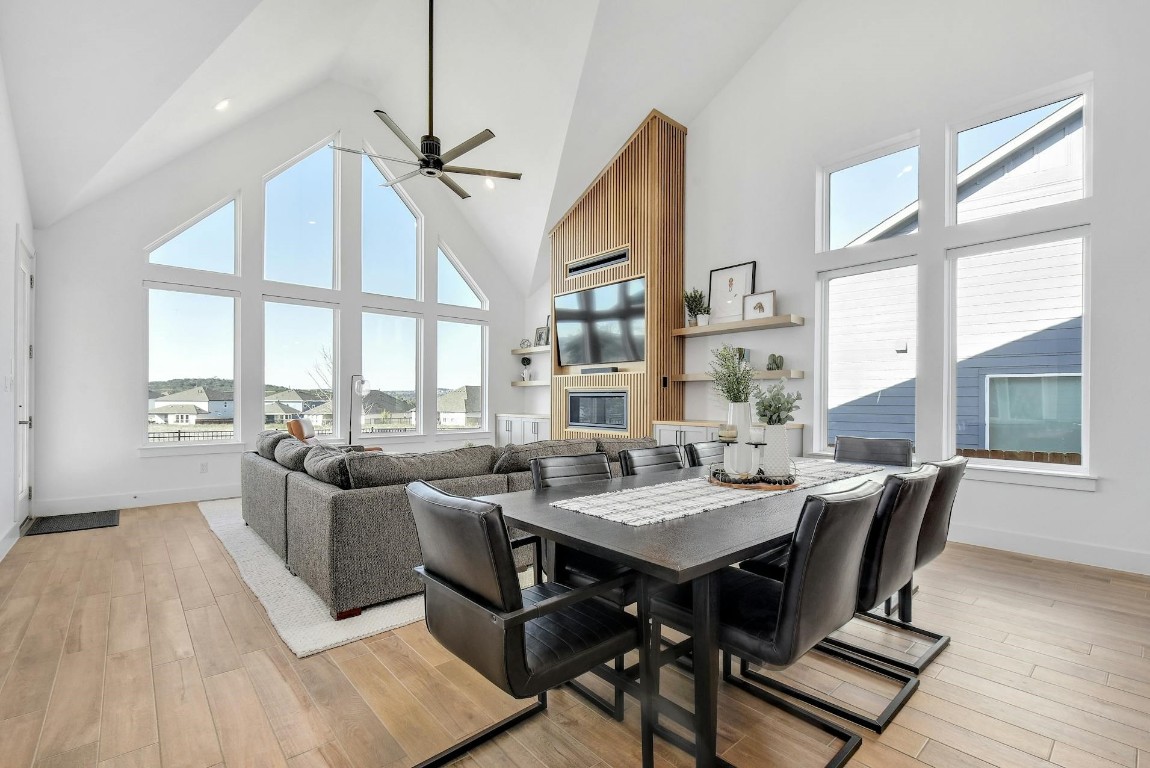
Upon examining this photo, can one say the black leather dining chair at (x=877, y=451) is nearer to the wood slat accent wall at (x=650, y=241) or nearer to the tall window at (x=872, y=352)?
the tall window at (x=872, y=352)

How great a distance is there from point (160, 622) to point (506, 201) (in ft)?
18.8

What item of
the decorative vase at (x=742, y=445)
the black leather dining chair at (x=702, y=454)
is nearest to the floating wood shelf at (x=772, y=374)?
the black leather dining chair at (x=702, y=454)

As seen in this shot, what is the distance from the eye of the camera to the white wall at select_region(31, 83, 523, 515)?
491cm

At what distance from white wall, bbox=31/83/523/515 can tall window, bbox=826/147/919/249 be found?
5670mm

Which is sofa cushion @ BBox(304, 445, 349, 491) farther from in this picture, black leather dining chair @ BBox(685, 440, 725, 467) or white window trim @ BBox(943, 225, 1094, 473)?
white window trim @ BBox(943, 225, 1094, 473)

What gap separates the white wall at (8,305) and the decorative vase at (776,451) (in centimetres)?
480

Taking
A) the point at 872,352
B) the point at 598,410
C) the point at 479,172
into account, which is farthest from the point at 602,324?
the point at 872,352

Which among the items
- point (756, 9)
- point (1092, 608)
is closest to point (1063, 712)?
point (1092, 608)

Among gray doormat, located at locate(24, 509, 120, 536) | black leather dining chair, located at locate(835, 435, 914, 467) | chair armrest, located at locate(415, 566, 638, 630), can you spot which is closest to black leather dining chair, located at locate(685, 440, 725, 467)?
black leather dining chair, located at locate(835, 435, 914, 467)

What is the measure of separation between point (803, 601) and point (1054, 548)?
140 inches

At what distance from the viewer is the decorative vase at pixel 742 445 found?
7.58ft

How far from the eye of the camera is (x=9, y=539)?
379cm

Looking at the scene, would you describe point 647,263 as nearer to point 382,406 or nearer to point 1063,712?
point 382,406

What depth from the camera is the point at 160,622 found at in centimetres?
263
